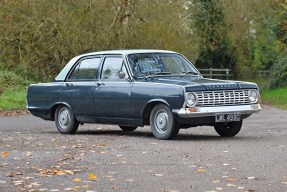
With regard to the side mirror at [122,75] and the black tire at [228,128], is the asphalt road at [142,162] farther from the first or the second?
the side mirror at [122,75]

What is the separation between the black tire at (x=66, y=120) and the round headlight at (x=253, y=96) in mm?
3696

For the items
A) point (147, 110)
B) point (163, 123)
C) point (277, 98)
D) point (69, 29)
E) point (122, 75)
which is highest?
point (69, 29)

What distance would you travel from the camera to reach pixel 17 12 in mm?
35656

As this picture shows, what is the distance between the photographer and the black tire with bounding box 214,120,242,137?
1532 cm

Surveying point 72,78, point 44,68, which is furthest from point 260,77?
point 72,78

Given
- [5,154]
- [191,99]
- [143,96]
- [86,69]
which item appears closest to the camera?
[5,154]

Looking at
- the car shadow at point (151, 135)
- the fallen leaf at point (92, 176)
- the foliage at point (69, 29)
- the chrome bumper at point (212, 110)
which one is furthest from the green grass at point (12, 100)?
the fallen leaf at point (92, 176)

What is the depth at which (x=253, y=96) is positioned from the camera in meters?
15.0

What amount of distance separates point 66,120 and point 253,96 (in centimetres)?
400

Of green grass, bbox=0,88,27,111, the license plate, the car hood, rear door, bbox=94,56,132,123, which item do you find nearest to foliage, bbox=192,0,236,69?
green grass, bbox=0,88,27,111

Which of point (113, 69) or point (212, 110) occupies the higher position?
point (113, 69)

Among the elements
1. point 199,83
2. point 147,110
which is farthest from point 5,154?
point 199,83

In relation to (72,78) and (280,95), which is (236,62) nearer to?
(280,95)

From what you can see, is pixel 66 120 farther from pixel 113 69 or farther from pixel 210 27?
pixel 210 27
